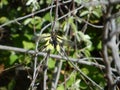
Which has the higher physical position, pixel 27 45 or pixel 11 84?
pixel 27 45

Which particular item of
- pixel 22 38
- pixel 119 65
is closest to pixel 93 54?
pixel 22 38

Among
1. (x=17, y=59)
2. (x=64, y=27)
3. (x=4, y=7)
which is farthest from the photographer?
(x=4, y=7)

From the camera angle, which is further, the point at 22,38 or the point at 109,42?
the point at 22,38

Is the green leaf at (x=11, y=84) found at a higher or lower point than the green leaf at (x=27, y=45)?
lower

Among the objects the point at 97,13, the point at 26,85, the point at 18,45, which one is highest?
the point at 97,13

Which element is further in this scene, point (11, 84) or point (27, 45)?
point (11, 84)

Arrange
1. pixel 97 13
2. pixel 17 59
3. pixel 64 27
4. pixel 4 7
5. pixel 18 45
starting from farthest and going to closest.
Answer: pixel 4 7 < pixel 18 45 < pixel 17 59 < pixel 97 13 < pixel 64 27

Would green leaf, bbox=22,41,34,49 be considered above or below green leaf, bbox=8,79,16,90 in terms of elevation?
above

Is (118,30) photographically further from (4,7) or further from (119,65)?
(4,7)

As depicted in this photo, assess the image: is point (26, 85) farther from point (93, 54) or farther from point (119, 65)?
point (119, 65)

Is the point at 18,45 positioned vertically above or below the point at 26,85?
above
